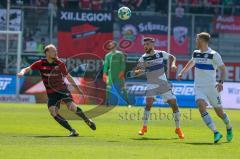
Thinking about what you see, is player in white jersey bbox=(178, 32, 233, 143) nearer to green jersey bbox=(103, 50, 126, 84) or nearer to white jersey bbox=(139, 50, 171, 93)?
white jersey bbox=(139, 50, 171, 93)

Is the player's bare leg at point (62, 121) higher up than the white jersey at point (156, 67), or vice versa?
the white jersey at point (156, 67)

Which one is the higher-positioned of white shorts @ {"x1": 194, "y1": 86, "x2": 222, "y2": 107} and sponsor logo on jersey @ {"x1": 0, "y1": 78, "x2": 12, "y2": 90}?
white shorts @ {"x1": 194, "y1": 86, "x2": 222, "y2": 107}

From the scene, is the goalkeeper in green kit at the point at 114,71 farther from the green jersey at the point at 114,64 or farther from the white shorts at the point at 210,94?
the white shorts at the point at 210,94

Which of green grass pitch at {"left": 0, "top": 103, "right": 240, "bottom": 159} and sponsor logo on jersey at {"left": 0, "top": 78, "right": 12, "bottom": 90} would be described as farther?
sponsor logo on jersey at {"left": 0, "top": 78, "right": 12, "bottom": 90}

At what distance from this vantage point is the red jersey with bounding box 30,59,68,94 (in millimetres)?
17188

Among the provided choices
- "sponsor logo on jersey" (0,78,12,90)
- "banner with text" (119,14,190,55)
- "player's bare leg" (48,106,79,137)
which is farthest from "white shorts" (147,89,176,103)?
"banner with text" (119,14,190,55)

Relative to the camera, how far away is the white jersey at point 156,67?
59.3ft

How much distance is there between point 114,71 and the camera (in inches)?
1196

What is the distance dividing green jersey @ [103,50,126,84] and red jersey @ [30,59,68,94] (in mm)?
11953

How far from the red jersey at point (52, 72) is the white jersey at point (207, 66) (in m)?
3.21

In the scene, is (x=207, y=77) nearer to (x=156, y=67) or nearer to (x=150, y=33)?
(x=156, y=67)

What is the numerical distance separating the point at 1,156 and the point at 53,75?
5.17 meters

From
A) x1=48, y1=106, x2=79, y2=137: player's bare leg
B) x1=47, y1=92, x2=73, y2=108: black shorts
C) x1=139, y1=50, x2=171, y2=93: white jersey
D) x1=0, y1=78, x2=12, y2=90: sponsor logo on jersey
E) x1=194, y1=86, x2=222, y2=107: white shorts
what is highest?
x1=139, y1=50, x2=171, y2=93: white jersey

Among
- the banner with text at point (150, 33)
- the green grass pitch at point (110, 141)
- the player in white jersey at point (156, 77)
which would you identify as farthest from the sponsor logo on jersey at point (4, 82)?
the player in white jersey at point (156, 77)
